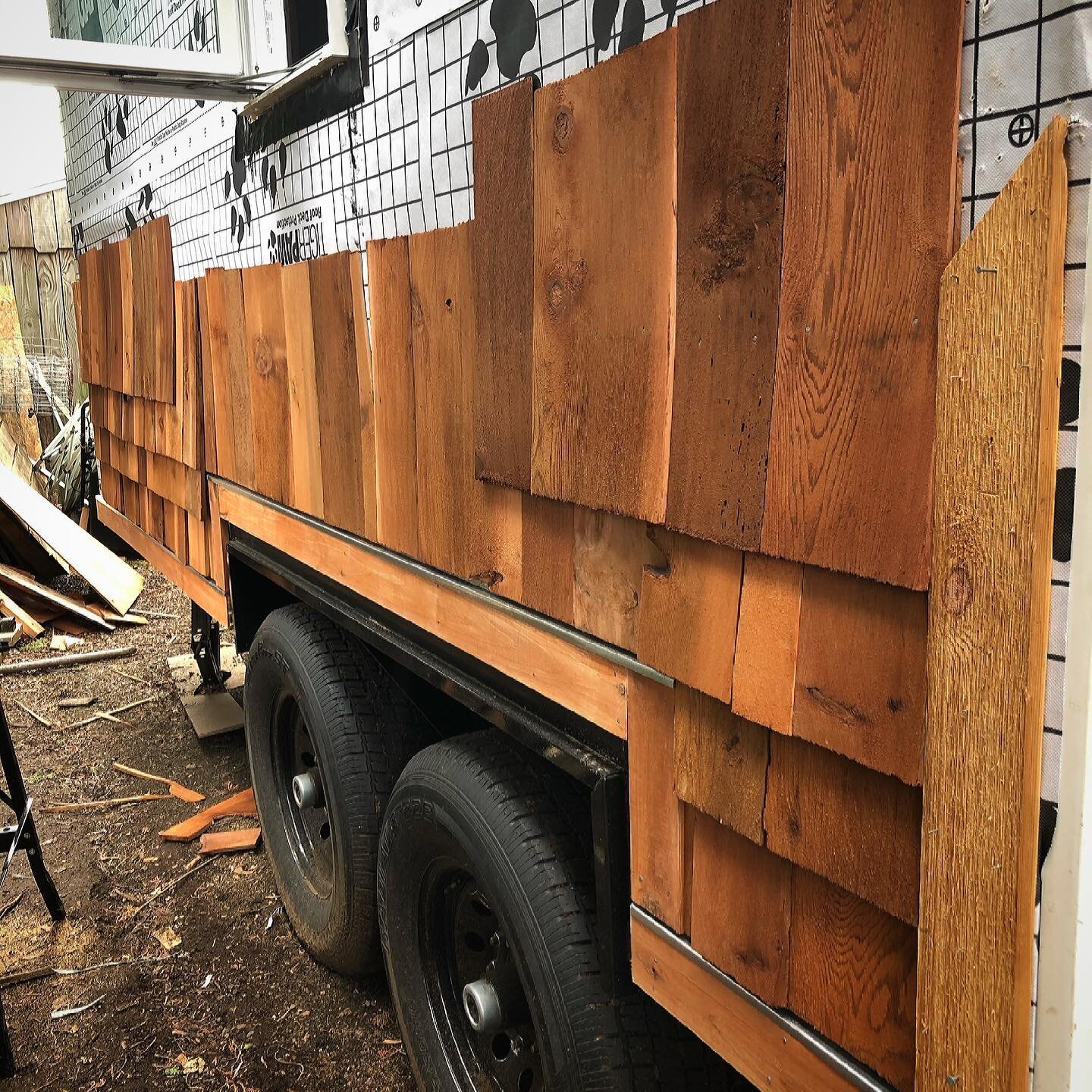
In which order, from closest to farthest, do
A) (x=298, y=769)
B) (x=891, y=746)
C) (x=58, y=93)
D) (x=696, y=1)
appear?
(x=891, y=746)
(x=696, y=1)
(x=298, y=769)
(x=58, y=93)

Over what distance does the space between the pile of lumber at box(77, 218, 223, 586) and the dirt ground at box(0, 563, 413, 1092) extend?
114cm

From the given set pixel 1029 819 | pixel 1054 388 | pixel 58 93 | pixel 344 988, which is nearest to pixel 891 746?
pixel 1029 819

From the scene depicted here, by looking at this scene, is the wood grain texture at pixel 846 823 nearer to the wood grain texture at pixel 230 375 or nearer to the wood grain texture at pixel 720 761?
the wood grain texture at pixel 720 761

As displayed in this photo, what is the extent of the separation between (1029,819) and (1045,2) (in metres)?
0.69

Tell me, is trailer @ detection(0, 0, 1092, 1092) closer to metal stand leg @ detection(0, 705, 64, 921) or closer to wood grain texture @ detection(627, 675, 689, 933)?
wood grain texture @ detection(627, 675, 689, 933)

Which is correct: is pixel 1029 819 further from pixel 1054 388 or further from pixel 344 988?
pixel 344 988

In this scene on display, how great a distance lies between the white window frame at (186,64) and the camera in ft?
8.70

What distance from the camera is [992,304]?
0.85 m

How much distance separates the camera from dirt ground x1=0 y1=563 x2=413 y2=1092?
8.73ft

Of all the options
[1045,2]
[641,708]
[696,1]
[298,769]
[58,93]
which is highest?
[58,93]

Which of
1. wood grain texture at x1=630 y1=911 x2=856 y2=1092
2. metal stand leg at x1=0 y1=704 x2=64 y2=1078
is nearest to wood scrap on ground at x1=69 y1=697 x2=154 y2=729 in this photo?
metal stand leg at x1=0 y1=704 x2=64 y2=1078

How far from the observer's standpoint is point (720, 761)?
1253mm

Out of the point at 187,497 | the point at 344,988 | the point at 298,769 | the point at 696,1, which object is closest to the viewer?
the point at 696,1

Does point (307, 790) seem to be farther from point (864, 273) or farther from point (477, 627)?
point (864, 273)
